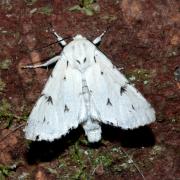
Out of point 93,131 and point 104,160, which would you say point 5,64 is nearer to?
point 93,131

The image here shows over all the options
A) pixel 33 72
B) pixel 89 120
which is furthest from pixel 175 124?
pixel 33 72

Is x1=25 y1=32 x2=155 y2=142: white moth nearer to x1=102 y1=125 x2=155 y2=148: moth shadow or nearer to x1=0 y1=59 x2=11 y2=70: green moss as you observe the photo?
x1=102 y1=125 x2=155 y2=148: moth shadow

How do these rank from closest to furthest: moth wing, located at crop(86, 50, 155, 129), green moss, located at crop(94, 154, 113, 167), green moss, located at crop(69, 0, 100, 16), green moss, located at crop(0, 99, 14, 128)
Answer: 1. moth wing, located at crop(86, 50, 155, 129)
2. green moss, located at crop(94, 154, 113, 167)
3. green moss, located at crop(0, 99, 14, 128)
4. green moss, located at crop(69, 0, 100, 16)

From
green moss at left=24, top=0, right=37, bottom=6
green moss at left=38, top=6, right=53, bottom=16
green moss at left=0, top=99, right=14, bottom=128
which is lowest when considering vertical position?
green moss at left=0, top=99, right=14, bottom=128

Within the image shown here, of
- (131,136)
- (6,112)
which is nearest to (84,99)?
(131,136)

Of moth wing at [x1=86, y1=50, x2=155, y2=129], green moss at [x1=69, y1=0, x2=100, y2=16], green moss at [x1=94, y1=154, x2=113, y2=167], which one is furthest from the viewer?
green moss at [x1=69, y1=0, x2=100, y2=16]

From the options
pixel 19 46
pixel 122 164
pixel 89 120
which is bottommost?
pixel 122 164

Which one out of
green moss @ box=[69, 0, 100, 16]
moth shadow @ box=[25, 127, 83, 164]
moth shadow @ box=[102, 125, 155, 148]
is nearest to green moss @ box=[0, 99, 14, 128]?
moth shadow @ box=[25, 127, 83, 164]

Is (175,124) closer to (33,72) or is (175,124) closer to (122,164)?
(122,164)
